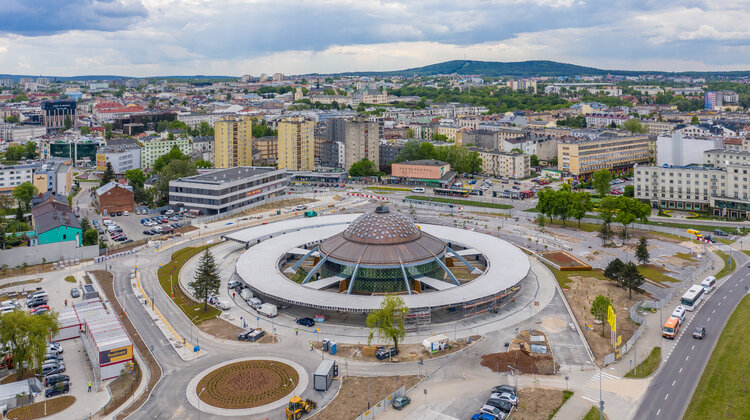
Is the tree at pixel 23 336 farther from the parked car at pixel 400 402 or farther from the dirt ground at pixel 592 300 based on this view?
the dirt ground at pixel 592 300

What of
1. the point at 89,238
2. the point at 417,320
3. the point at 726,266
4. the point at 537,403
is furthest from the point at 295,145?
the point at 537,403

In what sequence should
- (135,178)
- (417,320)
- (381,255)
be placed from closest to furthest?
(417,320), (381,255), (135,178)

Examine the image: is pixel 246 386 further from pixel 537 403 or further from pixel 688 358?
pixel 688 358

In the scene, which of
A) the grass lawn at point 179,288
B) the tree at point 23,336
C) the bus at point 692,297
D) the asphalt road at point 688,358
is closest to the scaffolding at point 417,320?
the grass lawn at point 179,288

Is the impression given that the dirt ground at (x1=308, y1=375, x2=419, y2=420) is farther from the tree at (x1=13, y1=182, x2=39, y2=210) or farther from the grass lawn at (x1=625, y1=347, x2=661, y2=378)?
the tree at (x1=13, y1=182, x2=39, y2=210)

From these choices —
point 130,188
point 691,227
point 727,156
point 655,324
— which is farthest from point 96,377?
point 727,156

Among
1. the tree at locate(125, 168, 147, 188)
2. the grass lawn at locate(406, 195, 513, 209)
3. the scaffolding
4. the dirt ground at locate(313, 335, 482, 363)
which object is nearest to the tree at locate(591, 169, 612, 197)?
the grass lawn at locate(406, 195, 513, 209)
